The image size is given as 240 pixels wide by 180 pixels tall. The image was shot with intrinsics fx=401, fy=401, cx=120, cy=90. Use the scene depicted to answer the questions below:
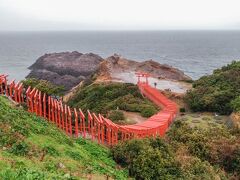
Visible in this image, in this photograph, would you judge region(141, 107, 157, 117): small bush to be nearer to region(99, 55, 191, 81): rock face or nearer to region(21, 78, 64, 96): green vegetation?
region(21, 78, 64, 96): green vegetation

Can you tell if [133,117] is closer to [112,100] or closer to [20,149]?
[112,100]

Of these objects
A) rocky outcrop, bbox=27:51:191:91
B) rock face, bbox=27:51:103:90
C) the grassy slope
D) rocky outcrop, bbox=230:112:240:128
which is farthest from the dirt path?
rock face, bbox=27:51:103:90

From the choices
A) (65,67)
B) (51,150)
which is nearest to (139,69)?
(65,67)

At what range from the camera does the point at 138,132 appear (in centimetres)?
2645

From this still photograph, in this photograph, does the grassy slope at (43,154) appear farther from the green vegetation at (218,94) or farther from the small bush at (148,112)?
the green vegetation at (218,94)

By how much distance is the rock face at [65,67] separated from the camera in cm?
9319

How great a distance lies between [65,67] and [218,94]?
230 ft

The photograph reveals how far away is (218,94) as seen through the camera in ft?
131

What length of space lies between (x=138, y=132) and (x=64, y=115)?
557 cm

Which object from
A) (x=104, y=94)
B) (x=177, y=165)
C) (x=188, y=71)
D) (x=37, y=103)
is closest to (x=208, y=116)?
(x=104, y=94)

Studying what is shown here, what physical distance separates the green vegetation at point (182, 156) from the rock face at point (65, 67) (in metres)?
62.3

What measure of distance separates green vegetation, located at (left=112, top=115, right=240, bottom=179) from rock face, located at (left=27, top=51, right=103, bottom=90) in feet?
204

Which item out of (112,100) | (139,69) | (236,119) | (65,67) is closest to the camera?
(236,119)

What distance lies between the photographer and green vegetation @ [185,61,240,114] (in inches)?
1513
